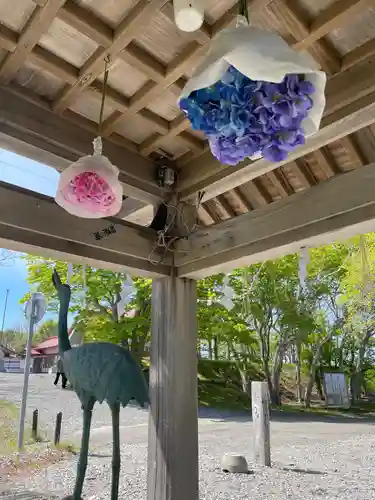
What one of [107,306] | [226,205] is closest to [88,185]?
[226,205]

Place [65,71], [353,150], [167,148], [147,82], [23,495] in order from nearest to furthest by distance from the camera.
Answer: [65,71], [147,82], [353,150], [167,148], [23,495]

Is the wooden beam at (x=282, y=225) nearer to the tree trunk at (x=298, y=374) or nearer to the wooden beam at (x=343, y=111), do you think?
the wooden beam at (x=343, y=111)

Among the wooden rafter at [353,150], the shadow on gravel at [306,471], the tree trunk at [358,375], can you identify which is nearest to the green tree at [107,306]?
the shadow on gravel at [306,471]

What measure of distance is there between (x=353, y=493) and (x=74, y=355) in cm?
350

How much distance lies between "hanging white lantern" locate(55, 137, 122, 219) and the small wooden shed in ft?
1.45

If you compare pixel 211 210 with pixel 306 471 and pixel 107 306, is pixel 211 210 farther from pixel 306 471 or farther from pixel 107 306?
pixel 107 306

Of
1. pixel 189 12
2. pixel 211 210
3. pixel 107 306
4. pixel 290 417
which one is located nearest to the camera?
pixel 189 12

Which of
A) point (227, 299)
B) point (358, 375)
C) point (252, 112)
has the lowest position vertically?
point (358, 375)

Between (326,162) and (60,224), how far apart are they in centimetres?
126

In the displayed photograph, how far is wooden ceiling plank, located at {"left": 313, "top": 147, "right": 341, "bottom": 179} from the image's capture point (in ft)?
6.30

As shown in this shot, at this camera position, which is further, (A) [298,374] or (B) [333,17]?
(A) [298,374]

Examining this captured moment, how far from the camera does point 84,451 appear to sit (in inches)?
44.9

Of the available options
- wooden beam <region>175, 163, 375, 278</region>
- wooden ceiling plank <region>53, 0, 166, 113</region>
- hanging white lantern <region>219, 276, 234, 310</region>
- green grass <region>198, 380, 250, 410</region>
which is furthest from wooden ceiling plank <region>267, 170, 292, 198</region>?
green grass <region>198, 380, 250, 410</region>

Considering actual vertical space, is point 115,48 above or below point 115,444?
above
